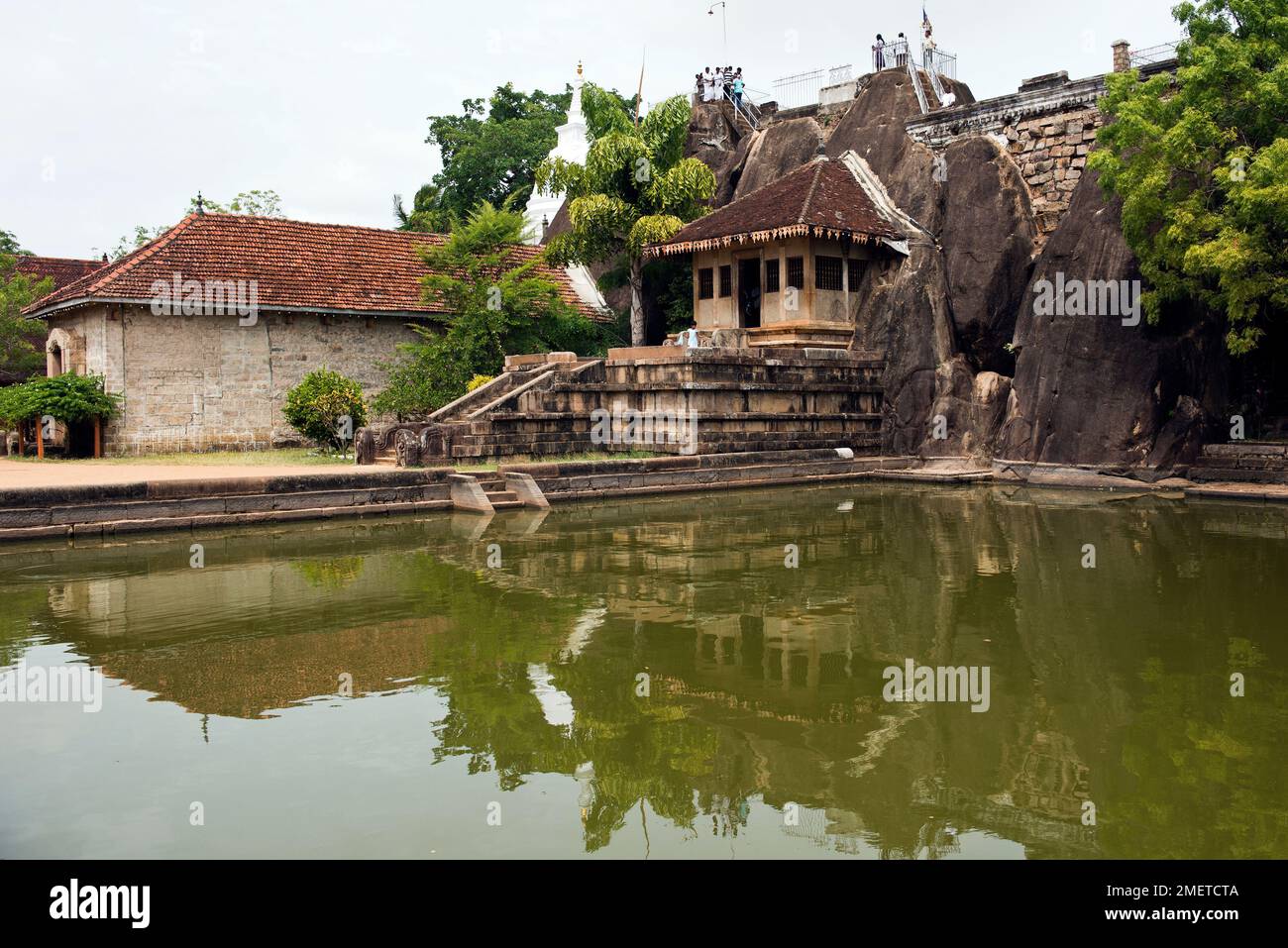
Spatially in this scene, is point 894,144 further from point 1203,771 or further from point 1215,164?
point 1203,771

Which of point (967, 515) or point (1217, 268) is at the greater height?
point (1217, 268)

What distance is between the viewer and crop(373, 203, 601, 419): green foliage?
Answer: 22.6 metres

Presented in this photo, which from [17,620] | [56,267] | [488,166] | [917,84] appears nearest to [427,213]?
[488,166]

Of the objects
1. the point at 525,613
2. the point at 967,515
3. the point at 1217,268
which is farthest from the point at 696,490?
the point at 525,613

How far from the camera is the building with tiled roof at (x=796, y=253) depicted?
23312 millimetres

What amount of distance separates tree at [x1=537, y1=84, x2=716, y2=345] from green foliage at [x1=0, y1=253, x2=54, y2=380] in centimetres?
1294

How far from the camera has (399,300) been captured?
78.5 ft

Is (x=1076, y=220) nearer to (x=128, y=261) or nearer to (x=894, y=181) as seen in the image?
(x=894, y=181)

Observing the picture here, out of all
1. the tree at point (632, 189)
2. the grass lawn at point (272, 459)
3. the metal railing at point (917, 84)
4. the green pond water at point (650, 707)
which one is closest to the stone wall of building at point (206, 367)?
the grass lawn at point (272, 459)

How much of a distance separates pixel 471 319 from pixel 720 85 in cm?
1394

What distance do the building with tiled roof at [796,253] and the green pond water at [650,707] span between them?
12412 mm

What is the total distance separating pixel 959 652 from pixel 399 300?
1905cm

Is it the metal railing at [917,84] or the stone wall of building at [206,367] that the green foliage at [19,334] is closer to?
the stone wall of building at [206,367]

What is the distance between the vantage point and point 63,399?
19.6 m
